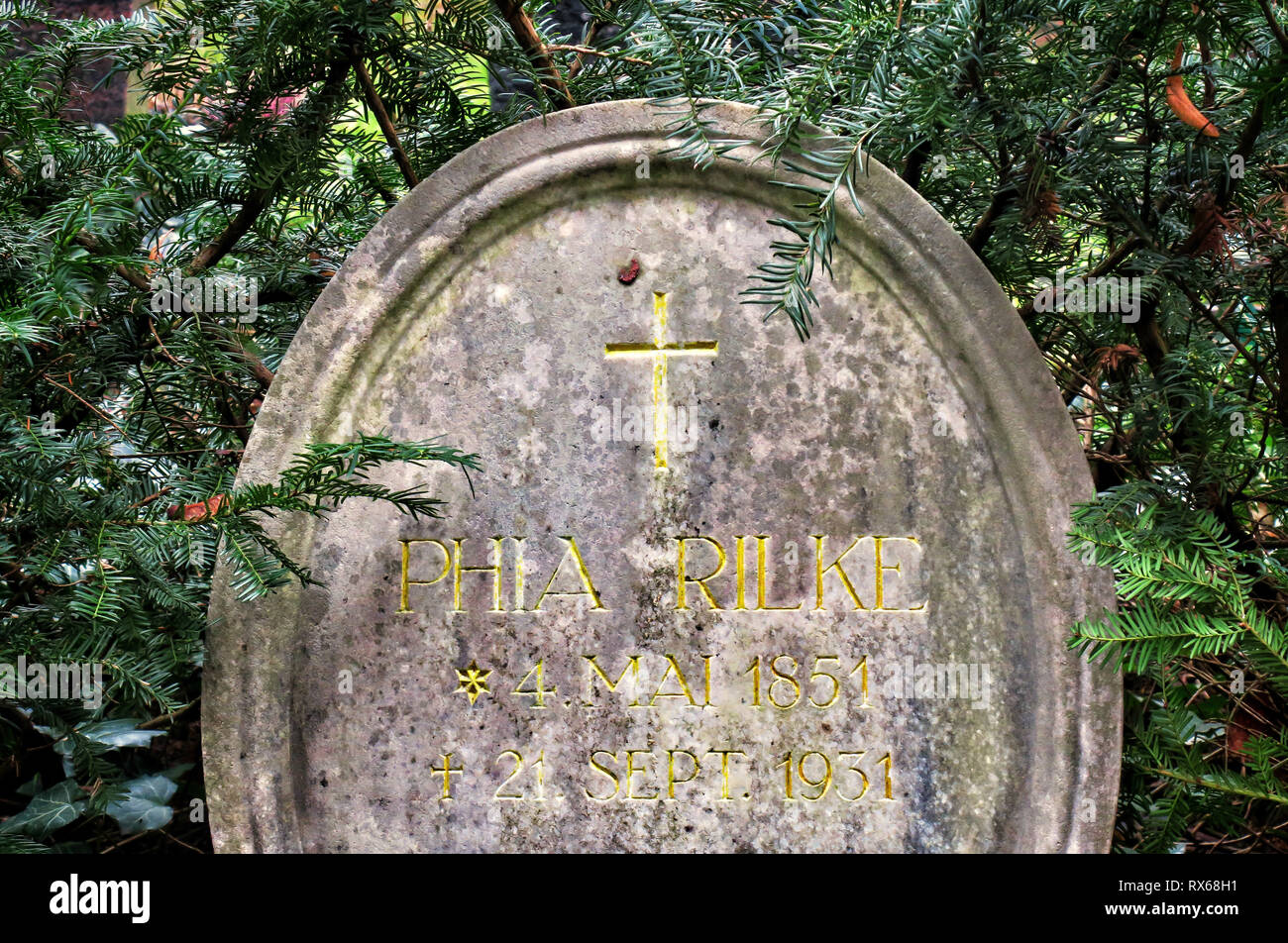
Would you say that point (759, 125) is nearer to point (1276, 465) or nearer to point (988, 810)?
point (1276, 465)

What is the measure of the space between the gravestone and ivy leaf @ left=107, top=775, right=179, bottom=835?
21.1 inches

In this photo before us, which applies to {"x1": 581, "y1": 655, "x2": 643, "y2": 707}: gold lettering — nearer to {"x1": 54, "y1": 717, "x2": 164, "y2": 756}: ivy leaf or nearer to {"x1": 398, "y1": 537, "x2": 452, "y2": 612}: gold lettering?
{"x1": 398, "y1": 537, "x2": 452, "y2": 612}: gold lettering

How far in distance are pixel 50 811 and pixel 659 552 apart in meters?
1.34

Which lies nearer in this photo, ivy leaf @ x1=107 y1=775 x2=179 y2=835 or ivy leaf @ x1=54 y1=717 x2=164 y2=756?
ivy leaf @ x1=54 y1=717 x2=164 y2=756

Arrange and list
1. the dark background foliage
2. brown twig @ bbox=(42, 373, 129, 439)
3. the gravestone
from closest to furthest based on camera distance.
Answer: the dark background foliage < the gravestone < brown twig @ bbox=(42, 373, 129, 439)

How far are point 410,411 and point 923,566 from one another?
39.1 inches

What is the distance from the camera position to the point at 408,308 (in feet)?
6.30

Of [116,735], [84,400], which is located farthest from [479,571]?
[116,735]

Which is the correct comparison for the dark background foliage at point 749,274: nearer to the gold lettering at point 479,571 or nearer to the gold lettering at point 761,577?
the gold lettering at point 479,571

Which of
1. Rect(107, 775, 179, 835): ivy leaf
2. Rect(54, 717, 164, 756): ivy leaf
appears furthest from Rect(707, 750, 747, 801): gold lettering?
Rect(107, 775, 179, 835): ivy leaf

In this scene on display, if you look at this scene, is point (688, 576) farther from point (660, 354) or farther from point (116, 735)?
point (116, 735)

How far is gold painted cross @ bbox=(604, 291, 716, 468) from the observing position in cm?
189

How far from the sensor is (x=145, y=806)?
88.2 inches
